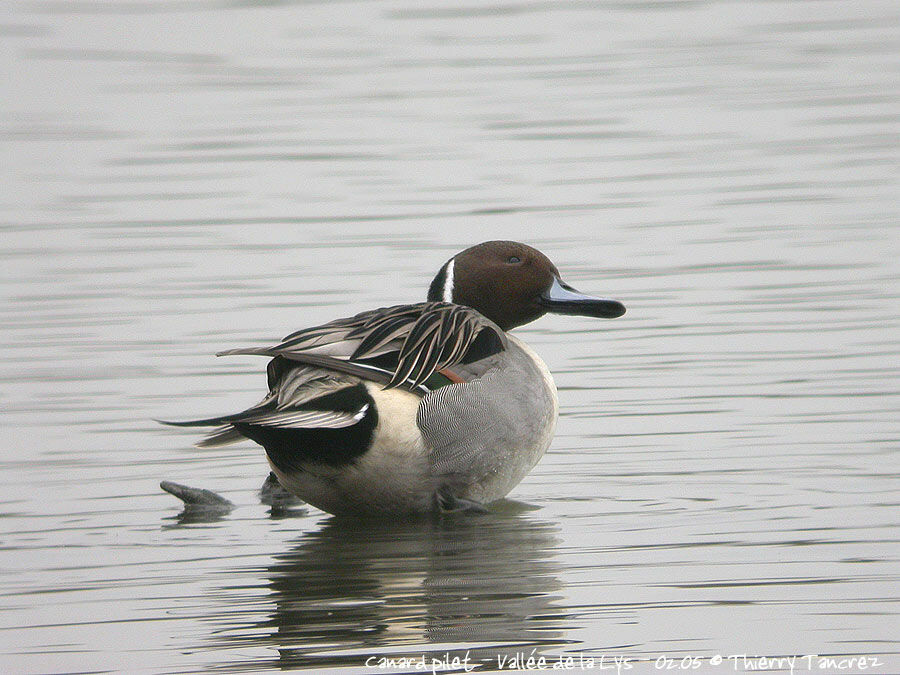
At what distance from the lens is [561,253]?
1061cm

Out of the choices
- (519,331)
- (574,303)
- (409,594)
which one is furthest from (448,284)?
(519,331)

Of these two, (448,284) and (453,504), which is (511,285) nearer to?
(448,284)

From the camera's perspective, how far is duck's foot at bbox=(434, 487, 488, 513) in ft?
19.9

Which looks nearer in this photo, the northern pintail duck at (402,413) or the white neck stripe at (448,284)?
the northern pintail duck at (402,413)

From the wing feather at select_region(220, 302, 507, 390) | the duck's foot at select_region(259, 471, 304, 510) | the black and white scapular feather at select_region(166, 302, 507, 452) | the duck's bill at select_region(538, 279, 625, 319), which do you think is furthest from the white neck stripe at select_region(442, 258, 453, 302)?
the duck's foot at select_region(259, 471, 304, 510)

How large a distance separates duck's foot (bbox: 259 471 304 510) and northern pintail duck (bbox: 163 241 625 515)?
0.33 m

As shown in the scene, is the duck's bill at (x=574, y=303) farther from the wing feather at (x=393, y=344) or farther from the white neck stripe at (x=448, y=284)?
the wing feather at (x=393, y=344)

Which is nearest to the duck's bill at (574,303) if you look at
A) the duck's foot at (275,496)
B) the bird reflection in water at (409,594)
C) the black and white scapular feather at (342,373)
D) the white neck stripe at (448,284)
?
the white neck stripe at (448,284)

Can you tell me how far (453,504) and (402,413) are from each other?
0.44 meters

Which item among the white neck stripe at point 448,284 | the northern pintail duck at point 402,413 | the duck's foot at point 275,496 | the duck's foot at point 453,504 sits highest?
the white neck stripe at point 448,284

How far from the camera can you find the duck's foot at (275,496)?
6445 millimetres

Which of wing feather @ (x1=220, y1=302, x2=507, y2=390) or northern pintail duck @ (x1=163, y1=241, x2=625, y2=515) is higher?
wing feather @ (x1=220, y1=302, x2=507, y2=390)

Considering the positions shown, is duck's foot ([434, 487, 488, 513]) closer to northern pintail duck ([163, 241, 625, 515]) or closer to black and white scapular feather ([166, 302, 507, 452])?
northern pintail duck ([163, 241, 625, 515])

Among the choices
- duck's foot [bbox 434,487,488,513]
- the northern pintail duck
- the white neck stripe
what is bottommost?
duck's foot [bbox 434,487,488,513]
